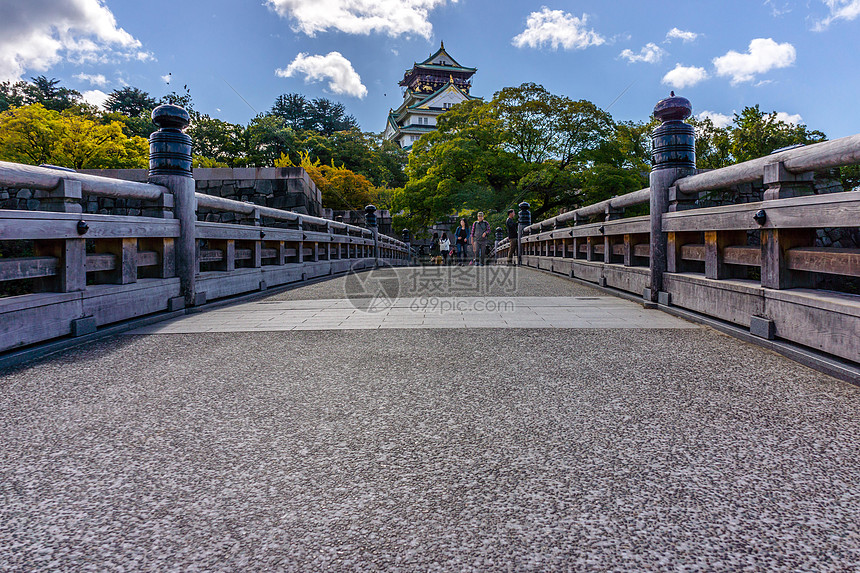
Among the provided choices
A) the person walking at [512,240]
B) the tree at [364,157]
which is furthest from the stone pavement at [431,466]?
the tree at [364,157]

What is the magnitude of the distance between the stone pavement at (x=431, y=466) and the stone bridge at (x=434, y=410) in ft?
0.03

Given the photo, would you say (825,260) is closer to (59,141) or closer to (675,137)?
(675,137)

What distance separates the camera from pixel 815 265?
10.2ft

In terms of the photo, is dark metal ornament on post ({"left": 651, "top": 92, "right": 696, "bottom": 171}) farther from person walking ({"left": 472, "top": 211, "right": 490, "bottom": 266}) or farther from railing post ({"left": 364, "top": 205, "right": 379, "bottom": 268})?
railing post ({"left": 364, "top": 205, "right": 379, "bottom": 268})

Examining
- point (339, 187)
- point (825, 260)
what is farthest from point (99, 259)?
point (339, 187)

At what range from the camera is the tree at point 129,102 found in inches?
1238

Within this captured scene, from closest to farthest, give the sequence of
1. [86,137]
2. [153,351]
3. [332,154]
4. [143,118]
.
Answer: [153,351], [86,137], [143,118], [332,154]

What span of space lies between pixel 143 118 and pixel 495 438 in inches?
1280

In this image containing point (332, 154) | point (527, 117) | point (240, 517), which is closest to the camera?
point (240, 517)

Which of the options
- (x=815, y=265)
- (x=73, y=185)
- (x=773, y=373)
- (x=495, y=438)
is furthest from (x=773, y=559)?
(x=73, y=185)

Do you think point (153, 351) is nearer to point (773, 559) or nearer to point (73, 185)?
point (73, 185)

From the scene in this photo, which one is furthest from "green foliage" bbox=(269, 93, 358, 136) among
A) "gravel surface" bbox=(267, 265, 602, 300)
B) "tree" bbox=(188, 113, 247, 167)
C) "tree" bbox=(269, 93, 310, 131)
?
"gravel surface" bbox=(267, 265, 602, 300)

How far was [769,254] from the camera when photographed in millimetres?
3432

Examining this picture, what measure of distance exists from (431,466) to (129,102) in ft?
126
